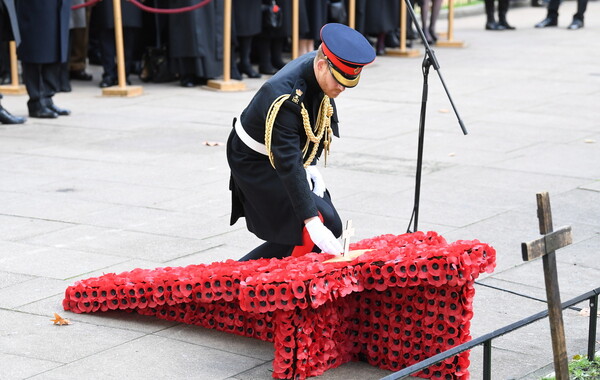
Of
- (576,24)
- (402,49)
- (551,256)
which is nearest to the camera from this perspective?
(551,256)

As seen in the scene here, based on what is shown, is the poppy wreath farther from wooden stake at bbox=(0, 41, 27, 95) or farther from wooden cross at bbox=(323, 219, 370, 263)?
wooden stake at bbox=(0, 41, 27, 95)

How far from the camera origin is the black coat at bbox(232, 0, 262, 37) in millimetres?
13148

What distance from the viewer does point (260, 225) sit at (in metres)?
5.07

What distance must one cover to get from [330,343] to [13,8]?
21.8 feet

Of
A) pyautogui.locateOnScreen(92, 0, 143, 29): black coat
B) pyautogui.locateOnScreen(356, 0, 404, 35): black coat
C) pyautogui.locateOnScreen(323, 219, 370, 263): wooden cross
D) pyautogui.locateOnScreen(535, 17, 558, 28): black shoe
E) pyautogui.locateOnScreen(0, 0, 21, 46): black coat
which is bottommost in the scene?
pyautogui.locateOnScreen(535, 17, 558, 28): black shoe

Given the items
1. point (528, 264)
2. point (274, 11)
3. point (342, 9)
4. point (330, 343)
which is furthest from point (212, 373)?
point (342, 9)

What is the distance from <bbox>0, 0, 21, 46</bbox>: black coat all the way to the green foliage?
6960 millimetres

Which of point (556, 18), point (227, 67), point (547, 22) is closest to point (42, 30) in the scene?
point (227, 67)

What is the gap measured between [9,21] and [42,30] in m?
0.31

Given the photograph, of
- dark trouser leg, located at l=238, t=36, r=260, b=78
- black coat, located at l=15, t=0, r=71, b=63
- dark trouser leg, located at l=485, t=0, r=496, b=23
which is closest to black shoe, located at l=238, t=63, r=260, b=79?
dark trouser leg, located at l=238, t=36, r=260, b=78

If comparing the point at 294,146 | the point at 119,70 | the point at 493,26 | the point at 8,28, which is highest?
the point at 294,146

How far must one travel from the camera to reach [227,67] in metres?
12.7

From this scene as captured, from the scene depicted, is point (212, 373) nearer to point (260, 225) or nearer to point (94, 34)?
point (260, 225)

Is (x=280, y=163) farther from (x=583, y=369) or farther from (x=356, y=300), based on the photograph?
(x=583, y=369)
